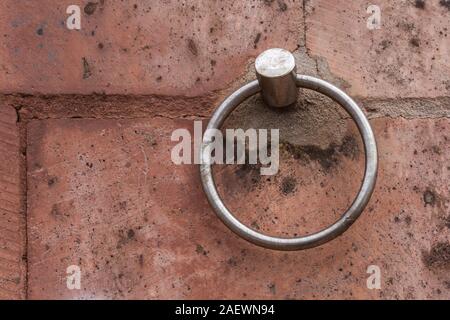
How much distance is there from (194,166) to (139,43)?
130 millimetres

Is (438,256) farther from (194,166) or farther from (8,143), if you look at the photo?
(8,143)

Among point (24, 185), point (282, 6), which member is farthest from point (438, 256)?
point (24, 185)

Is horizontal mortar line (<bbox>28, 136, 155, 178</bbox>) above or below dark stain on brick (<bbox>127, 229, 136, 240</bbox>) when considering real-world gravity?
above

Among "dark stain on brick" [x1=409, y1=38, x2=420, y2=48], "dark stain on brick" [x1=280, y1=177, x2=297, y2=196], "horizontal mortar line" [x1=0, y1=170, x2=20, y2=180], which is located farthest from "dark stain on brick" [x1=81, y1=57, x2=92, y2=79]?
"dark stain on brick" [x1=409, y1=38, x2=420, y2=48]

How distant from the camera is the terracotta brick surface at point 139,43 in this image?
0.78m

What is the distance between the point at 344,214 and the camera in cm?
72

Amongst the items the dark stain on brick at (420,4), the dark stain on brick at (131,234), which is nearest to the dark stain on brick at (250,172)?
the dark stain on brick at (131,234)

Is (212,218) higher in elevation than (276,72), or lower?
lower

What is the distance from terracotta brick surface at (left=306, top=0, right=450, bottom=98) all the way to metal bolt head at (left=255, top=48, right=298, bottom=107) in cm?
7

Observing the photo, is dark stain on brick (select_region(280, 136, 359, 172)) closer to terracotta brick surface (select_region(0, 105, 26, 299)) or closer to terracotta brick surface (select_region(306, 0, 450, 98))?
terracotta brick surface (select_region(306, 0, 450, 98))

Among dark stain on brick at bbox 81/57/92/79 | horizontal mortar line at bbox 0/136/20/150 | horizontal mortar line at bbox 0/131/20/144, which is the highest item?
dark stain on brick at bbox 81/57/92/79

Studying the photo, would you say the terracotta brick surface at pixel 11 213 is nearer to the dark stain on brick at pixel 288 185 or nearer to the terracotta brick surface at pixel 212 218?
the terracotta brick surface at pixel 212 218

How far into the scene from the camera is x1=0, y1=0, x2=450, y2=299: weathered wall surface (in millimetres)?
770

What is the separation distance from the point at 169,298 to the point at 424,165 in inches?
10.8
